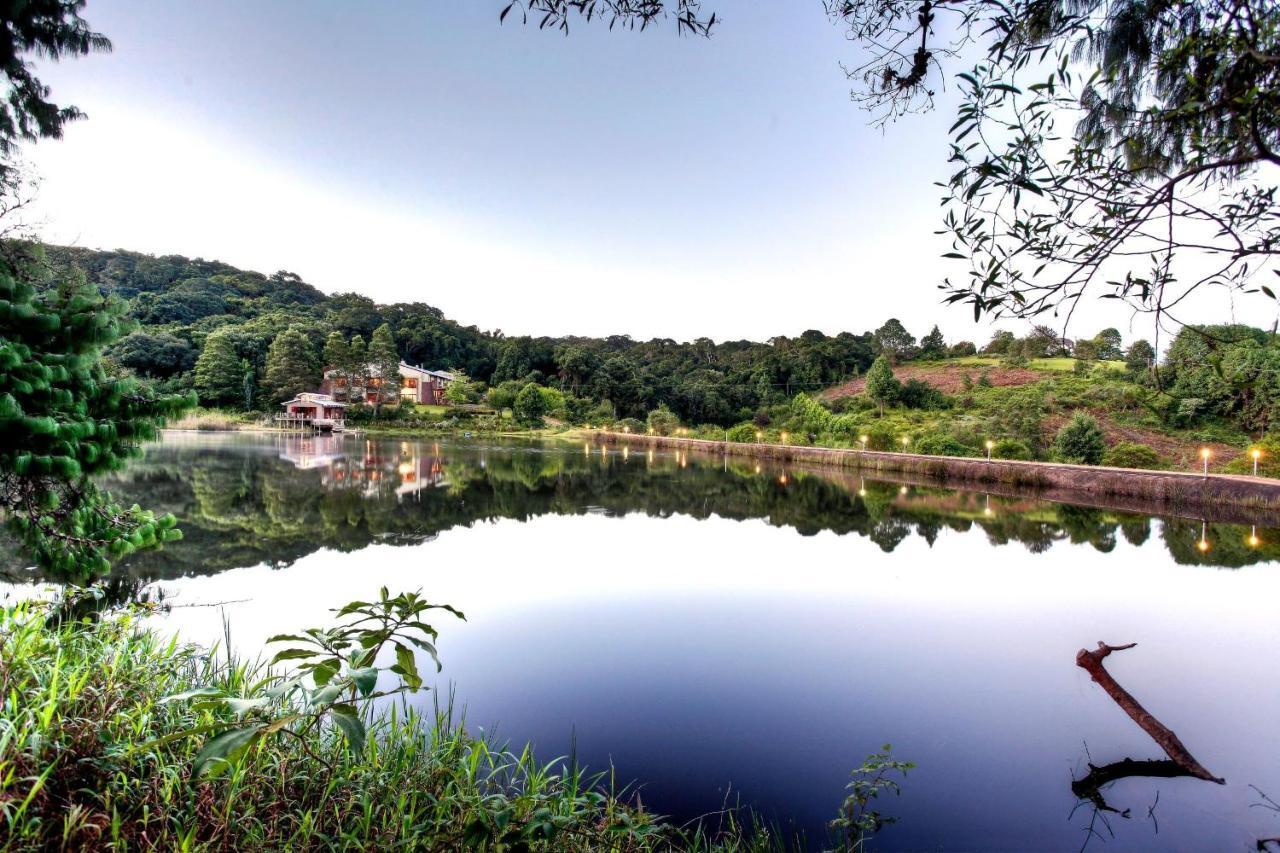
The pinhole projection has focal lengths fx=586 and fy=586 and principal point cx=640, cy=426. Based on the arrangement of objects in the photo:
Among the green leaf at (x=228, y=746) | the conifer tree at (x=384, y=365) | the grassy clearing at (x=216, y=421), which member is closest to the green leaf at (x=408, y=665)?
the green leaf at (x=228, y=746)

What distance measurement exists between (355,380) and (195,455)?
83.0ft

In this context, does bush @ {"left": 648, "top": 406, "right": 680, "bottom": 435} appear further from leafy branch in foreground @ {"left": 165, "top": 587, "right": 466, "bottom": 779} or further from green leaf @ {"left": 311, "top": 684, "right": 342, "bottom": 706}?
green leaf @ {"left": 311, "top": 684, "right": 342, "bottom": 706}

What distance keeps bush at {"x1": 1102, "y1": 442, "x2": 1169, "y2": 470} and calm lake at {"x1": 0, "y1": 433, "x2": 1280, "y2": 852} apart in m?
5.45

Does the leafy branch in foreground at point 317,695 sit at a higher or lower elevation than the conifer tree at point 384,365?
lower

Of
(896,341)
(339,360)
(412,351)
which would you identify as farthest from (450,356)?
(896,341)

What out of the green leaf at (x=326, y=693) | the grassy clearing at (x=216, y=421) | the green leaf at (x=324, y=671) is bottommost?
the grassy clearing at (x=216, y=421)

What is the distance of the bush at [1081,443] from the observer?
16312 millimetres

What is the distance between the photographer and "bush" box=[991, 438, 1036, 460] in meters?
18.0

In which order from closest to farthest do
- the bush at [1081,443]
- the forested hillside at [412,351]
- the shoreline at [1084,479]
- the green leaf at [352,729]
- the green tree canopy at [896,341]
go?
the green leaf at [352,729] < the shoreline at [1084,479] < the bush at [1081,443] < the forested hillside at [412,351] < the green tree canopy at [896,341]

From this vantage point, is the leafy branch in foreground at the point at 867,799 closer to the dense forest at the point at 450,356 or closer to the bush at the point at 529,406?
the dense forest at the point at 450,356

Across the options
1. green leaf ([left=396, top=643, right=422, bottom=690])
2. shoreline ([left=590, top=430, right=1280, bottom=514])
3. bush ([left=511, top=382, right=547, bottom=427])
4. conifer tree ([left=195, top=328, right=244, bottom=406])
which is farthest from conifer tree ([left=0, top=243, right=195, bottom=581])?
conifer tree ([left=195, top=328, right=244, bottom=406])

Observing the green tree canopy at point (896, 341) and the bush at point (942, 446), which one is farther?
the green tree canopy at point (896, 341)

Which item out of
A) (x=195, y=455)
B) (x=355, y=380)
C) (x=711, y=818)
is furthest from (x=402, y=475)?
(x=355, y=380)

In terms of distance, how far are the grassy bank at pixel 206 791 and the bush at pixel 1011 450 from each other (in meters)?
19.0
